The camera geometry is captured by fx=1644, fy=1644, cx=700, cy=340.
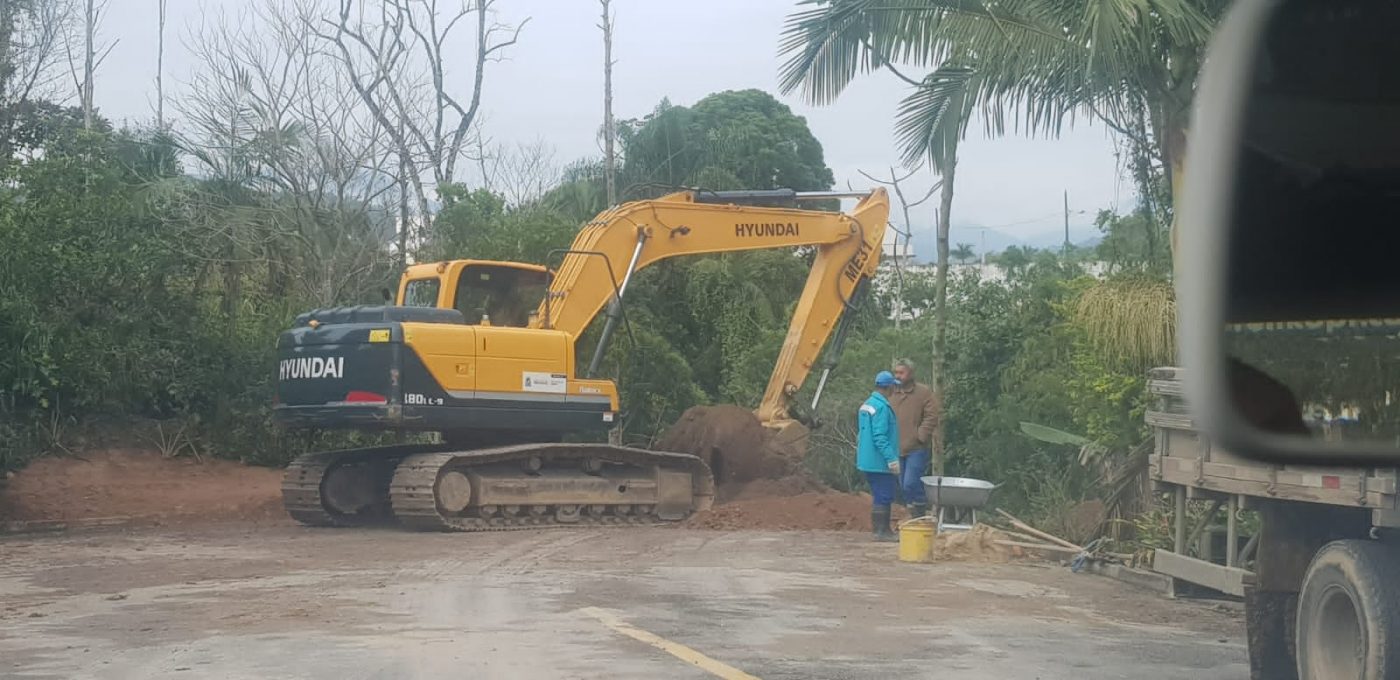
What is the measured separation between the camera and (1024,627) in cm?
1002

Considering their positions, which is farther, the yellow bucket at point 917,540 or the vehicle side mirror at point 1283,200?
the yellow bucket at point 917,540

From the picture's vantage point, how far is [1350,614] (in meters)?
7.06

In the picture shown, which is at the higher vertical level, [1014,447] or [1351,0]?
[1351,0]

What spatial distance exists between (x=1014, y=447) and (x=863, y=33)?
582 cm

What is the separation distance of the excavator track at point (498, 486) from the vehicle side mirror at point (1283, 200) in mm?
13748

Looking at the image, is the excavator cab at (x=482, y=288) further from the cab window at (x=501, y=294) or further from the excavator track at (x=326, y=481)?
the excavator track at (x=326, y=481)

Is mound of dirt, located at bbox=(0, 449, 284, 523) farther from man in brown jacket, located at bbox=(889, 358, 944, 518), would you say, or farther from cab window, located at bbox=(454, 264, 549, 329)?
man in brown jacket, located at bbox=(889, 358, 944, 518)

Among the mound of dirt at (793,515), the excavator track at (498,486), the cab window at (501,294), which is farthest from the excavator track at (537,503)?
the cab window at (501,294)

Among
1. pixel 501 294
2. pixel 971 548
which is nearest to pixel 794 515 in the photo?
pixel 971 548

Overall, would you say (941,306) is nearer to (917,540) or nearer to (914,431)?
(914,431)

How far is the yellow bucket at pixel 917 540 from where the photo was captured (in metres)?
13.9

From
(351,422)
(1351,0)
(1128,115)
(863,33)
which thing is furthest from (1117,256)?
(1351,0)

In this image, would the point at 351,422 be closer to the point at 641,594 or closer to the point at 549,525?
the point at 549,525

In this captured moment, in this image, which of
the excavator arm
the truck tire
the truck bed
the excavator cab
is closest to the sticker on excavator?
the excavator arm
